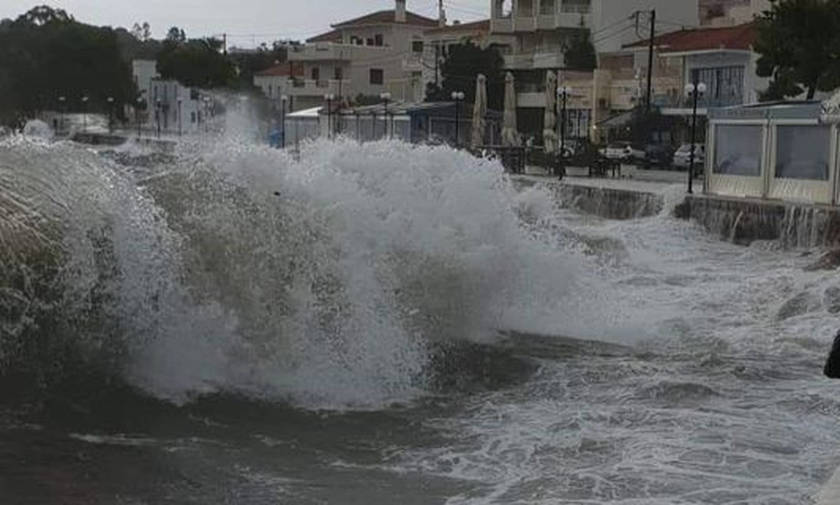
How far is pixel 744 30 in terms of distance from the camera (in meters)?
49.4

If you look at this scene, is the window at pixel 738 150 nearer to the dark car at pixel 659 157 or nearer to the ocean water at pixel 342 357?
the ocean water at pixel 342 357

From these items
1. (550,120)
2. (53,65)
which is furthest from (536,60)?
(53,65)

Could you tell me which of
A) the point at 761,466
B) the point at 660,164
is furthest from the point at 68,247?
the point at 660,164

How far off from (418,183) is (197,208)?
3499 mm

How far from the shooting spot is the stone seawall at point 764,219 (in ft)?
66.6

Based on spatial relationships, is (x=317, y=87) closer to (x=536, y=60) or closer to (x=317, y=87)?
(x=317, y=87)

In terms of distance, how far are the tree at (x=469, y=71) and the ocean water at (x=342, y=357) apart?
4891 centimetres

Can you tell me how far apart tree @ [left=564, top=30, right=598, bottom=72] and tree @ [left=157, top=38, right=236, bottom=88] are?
118 ft

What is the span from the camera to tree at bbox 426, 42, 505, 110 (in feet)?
206

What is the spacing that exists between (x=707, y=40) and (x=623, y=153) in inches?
562

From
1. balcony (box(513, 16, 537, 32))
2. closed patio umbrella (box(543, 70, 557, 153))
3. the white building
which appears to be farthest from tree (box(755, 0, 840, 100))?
the white building

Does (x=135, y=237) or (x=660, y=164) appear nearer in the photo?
(x=135, y=237)

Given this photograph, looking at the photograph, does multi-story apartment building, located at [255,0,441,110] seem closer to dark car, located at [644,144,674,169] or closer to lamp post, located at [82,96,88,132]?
lamp post, located at [82,96,88,132]

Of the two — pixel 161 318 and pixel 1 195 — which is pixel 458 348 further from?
pixel 1 195
